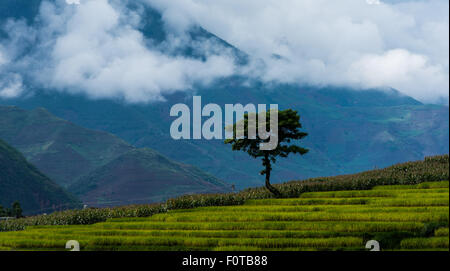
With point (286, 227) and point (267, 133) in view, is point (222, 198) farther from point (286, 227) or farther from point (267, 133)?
point (286, 227)

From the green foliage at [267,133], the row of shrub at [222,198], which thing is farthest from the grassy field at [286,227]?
the green foliage at [267,133]

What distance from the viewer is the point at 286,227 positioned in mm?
35938

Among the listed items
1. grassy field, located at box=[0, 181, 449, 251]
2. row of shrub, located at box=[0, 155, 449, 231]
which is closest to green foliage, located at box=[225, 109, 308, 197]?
row of shrub, located at box=[0, 155, 449, 231]

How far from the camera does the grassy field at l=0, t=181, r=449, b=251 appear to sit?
31.7 metres

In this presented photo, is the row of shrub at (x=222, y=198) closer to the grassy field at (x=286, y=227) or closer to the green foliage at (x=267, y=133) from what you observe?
the grassy field at (x=286, y=227)

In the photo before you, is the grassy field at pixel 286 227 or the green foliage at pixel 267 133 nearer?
the grassy field at pixel 286 227

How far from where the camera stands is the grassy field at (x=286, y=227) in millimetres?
31719

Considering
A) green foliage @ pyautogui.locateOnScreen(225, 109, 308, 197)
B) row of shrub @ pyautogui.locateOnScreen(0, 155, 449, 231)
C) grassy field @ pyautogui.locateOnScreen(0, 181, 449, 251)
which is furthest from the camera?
green foliage @ pyautogui.locateOnScreen(225, 109, 308, 197)

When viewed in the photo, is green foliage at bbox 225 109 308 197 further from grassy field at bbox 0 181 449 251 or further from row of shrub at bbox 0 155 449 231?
grassy field at bbox 0 181 449 251

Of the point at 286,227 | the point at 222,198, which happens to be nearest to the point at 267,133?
the point at 222,198

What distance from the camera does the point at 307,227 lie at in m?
35.4
